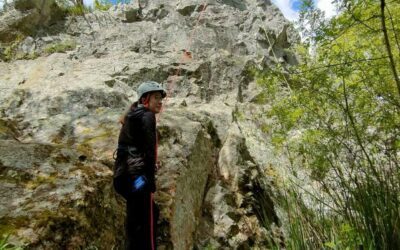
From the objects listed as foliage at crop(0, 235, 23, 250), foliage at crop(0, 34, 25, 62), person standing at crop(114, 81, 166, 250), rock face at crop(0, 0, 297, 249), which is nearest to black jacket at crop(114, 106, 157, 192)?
person standing at crop(114, 81, 166, 250)

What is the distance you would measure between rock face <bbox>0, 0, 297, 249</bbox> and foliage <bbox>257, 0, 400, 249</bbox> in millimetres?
910

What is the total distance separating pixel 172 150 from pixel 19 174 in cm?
199

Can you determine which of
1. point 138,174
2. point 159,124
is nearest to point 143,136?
point 138,174

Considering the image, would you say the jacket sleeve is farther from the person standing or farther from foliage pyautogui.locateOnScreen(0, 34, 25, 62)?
foliage pyautogui.locateOnScreen(0, 34, 25, 62)

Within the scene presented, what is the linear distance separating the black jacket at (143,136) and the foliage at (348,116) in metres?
1.43

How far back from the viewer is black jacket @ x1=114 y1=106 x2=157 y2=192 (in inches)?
140

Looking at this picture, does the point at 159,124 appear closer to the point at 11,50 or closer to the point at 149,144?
the point at 149,144

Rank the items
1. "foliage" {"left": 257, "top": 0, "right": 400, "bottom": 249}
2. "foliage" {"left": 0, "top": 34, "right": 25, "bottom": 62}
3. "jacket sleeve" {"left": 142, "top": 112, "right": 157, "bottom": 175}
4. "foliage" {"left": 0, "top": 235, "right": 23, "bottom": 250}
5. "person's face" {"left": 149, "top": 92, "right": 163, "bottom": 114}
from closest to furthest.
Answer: "foliage" {"left": 0, "top": 235, "right": 23, "bottom": 250} < "foliage" {"left": 257, "top": 0, "right": 400, "bottom": 249} < "jacket sleeve" {"left": 142, "top": 112, "right": 157, "bottom": 175} < "person's face" {"left": 149, "top": 92, "right": 163, "bottom": 114} < "foliage" {"left": 0, "top": 34, "right": 25, "bottom": 62}

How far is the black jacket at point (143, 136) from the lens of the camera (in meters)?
3.57

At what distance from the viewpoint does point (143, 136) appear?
3633 millimetres

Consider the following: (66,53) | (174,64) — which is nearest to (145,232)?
(174,64)

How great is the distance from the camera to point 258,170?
7.00m

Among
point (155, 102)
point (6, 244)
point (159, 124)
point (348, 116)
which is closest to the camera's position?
point (6, 244)

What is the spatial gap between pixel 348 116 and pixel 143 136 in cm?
273
